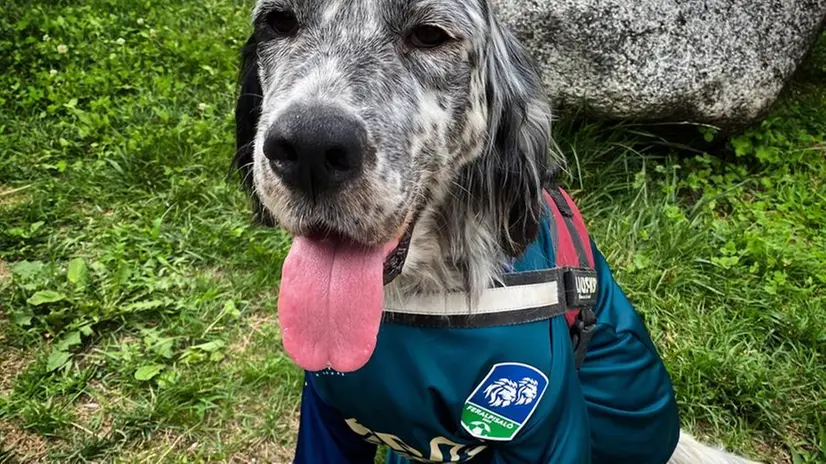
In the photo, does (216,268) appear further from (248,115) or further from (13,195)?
(248,115)

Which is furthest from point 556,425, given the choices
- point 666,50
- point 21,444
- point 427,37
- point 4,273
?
point 4,273

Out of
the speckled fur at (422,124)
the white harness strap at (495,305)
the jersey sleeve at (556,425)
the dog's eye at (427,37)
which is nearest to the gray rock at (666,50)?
the speckled fur at (422,124)

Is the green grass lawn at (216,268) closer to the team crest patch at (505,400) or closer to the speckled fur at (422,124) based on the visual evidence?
the speckled fur at (422,124)

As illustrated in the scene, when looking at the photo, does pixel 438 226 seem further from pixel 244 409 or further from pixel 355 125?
pixel 244 409

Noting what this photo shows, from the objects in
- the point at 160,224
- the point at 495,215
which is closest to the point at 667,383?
the point at 495,215

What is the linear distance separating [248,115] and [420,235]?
79 centimetres

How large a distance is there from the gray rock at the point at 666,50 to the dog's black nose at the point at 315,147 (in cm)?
249

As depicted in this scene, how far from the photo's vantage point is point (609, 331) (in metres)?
2.25

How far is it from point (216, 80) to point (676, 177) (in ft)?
10.6

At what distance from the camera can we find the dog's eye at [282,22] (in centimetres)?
199

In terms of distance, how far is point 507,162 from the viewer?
2168 mm

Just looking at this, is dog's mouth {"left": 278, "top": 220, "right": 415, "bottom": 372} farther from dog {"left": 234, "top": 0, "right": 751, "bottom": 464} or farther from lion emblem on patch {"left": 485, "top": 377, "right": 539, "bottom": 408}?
lion emblem on patch {"left": 485, "top": 377, "right": 539, "bottom": 408}

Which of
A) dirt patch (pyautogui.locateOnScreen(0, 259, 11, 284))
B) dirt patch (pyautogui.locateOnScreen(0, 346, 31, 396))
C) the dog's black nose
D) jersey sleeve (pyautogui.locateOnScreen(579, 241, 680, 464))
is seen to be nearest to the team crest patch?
jersey sleeve (pyautogui.locateOnScreen(579, 241, 680, 464))

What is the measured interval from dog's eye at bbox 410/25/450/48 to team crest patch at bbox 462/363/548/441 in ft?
2.93
